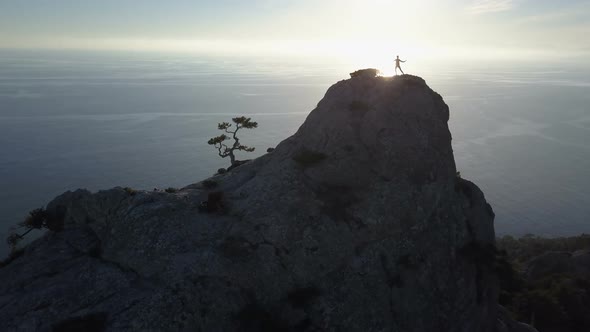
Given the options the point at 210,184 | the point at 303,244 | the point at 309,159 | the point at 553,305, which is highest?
the point at 309,159

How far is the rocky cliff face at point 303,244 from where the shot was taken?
22.7 meters

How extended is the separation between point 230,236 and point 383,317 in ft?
40.0

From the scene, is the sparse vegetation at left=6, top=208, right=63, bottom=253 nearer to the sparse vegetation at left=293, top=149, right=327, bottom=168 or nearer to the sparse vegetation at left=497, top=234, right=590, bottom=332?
the sparse vegetation at left=293, top=149, right=327, bottom=168

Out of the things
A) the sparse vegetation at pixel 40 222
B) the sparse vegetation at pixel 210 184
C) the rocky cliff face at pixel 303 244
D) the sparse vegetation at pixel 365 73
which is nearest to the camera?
the rocky cliff face at pixel 303 244

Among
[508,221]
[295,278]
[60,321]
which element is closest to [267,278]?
[295,278]

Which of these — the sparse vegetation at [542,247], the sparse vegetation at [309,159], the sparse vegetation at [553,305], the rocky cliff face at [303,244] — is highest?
the sparse vegetation at [309,159]

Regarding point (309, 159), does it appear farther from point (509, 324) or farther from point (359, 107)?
point (509, 324)

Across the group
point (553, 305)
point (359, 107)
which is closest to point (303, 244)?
point (359, 107)

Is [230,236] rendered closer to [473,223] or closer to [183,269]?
[183,269]

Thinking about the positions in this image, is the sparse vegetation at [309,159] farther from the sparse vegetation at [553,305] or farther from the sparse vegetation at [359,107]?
the sparse vegetation at [553,305]

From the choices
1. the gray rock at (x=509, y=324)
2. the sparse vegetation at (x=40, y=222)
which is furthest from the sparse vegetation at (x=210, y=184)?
the gray rock at (x=509, y=324)

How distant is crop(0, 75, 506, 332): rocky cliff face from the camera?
22734mm

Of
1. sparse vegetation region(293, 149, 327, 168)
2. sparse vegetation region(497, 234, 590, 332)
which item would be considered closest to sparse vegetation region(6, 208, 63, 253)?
sparse vegetation region(293, 149, 327, 168)

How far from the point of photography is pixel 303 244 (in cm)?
2612
